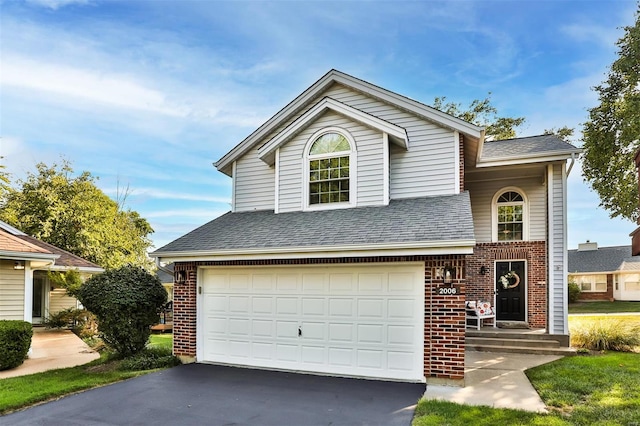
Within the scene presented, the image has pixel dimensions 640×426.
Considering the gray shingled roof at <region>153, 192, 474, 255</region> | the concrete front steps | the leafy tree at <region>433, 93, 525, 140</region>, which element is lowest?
the concrete front steps

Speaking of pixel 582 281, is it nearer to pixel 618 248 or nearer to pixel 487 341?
pixel 618 248

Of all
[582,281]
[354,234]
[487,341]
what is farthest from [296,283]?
[582,281]

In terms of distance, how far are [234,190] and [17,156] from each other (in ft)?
53.1

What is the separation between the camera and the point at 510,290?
12.3 meters

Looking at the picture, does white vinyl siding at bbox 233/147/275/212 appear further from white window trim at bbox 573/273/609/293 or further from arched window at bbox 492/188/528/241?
white window trim at bbox 573/273/609/293

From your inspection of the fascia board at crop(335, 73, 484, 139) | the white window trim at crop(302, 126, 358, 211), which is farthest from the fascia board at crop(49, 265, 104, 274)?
the fascia board at crop(335, 73, 484, 139)

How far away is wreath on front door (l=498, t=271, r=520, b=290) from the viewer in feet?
39.9

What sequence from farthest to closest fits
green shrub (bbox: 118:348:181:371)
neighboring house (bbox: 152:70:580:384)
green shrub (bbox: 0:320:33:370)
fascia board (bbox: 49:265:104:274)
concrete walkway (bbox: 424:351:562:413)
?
1. fascia board (bbox: 49:265:104:274)
2. green shrub (bbox: 0:320:33:370)
3. green shrub (bbox: 118:348:181:371)
4. neighboring house (bbox: 152:70:580:384)
5. concrete walkway (bbox: 424:351:562:413)

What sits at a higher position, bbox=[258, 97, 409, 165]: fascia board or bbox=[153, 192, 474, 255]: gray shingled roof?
bbox=[258, 97, 409, 165]: fascia board

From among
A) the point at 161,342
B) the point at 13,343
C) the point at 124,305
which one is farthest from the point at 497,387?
the point at 13,343

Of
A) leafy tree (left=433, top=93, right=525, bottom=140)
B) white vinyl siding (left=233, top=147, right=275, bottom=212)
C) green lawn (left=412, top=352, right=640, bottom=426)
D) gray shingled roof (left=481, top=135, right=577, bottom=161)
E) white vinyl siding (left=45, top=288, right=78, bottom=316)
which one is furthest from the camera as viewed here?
leafy tree (left=433, top=93, right=525, bottom=140)

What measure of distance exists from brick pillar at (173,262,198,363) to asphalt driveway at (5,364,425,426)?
A: 1.16 meters

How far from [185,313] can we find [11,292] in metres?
5.12

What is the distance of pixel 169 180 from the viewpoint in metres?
25.1
